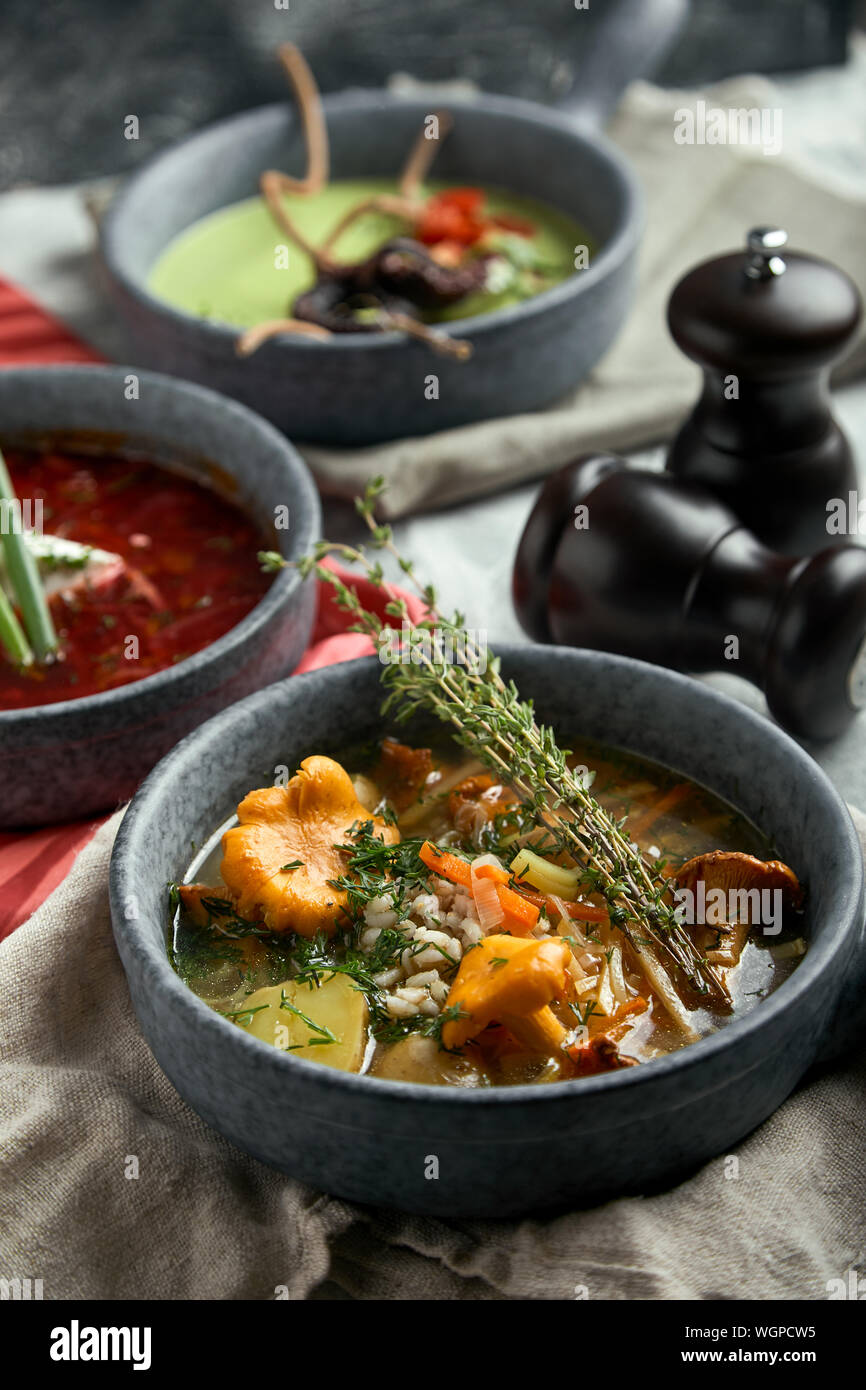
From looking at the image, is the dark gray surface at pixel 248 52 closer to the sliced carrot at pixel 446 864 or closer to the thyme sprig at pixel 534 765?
the thyme sprig at pixel 534 765

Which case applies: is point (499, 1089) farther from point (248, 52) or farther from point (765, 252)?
point (248, 52)

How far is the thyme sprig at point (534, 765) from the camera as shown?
4.42ft

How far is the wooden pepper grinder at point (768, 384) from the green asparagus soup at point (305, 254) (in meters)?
0.72

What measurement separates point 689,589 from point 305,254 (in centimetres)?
127

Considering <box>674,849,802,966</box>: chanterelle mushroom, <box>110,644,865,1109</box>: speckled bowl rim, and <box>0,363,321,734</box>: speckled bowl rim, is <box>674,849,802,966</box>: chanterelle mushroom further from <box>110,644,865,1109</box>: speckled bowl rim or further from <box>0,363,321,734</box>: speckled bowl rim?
<box>0,363,321,734</box>: speckled bowl rim

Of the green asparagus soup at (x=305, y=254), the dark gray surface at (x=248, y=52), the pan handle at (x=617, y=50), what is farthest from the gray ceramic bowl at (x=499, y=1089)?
the dark gray surface at (x=248, y=52)

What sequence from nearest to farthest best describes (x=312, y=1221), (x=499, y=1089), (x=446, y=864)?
(x=499, y=1089) < (x=312, y=1221) < (x=446, y=864)

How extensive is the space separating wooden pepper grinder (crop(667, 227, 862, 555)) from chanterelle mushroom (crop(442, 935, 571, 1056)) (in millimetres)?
933

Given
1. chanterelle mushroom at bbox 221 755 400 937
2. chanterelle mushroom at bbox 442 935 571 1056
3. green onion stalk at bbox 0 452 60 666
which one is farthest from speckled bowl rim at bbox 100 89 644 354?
chanterelle mushroom at bbox 442 935 571 1056

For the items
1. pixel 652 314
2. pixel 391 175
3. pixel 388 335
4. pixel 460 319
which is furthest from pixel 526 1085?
pixel 391 175

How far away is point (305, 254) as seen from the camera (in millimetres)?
2711

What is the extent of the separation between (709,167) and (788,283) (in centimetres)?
126

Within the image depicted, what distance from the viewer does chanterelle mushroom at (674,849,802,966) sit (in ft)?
4.46

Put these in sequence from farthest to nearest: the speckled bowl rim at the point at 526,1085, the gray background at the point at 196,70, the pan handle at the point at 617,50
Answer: the gray background at the point at 196,70, the pan handle at the point at 617,50, the speckled bowl rim at the point at 526,1085
